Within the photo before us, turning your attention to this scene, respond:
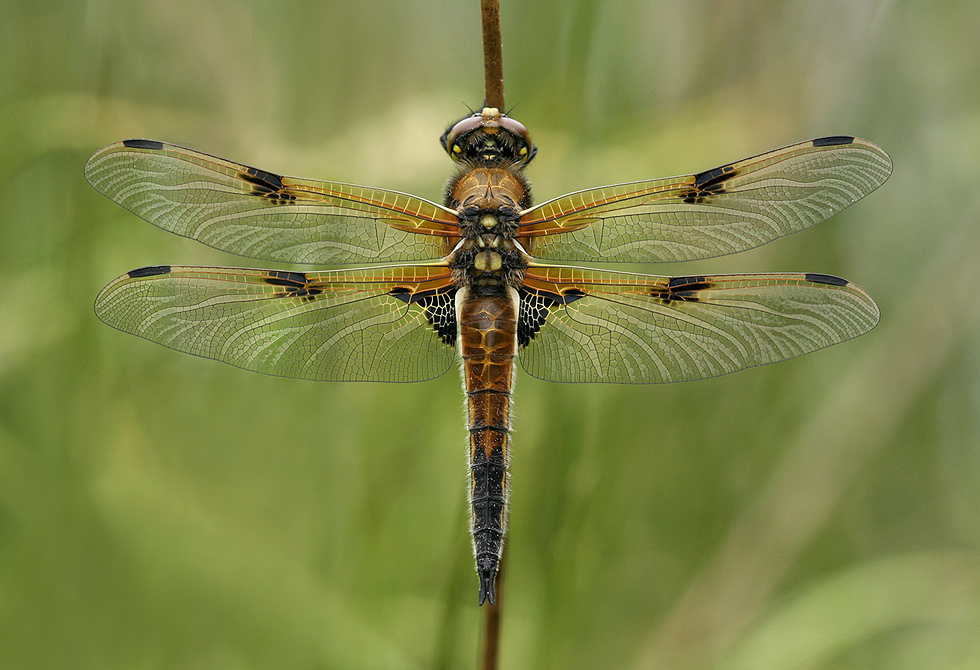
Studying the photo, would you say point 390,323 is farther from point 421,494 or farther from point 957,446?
point 957,446

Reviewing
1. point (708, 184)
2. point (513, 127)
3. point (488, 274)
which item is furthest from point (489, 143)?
point (708, 184)

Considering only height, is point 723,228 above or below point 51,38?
below

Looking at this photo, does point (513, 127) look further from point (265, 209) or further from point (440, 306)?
point (265, 209)

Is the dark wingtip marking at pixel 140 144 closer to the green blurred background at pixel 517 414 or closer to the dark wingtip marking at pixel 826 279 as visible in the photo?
the green blurred background at pixel 517 414

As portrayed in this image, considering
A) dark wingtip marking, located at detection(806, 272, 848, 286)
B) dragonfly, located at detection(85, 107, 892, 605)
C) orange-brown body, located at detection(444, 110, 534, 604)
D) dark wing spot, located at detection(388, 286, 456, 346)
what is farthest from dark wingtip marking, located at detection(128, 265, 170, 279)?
dark wingtip marking, located at detection(806, 272, 848, 286)

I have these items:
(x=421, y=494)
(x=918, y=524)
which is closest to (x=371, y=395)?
(x=421, y=494)

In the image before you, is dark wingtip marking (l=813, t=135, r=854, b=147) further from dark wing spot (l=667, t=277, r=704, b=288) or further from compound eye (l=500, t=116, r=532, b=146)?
compound eye (l=500, t=116, r=532, b=146)
